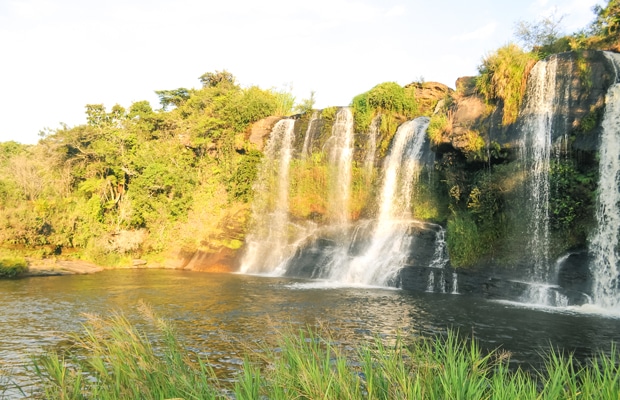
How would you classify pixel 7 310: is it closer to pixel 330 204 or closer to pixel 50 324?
pixel 50 324

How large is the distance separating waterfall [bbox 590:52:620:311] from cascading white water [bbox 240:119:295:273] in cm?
1485

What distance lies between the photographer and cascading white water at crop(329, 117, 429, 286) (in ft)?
67.1

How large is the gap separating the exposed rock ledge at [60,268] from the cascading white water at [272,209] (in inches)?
319

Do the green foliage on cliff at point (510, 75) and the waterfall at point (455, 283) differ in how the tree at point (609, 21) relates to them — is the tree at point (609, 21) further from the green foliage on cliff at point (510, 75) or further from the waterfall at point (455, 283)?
the waterfall at point (455, 283)

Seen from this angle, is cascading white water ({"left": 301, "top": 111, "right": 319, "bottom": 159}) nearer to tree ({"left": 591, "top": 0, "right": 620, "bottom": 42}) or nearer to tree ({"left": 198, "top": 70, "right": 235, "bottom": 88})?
tree ({"left": 591, "top": 0, "right": 620, "bottom": 42})

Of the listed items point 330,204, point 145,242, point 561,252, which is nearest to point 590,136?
point 561,252

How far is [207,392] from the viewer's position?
4.59 m

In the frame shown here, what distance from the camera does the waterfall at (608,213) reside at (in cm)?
1439

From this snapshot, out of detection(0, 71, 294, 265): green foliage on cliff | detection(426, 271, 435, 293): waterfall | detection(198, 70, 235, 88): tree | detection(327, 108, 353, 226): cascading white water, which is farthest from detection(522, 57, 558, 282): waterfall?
detection(198, 70, 235, 88): tree

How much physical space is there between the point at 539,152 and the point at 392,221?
7834mm

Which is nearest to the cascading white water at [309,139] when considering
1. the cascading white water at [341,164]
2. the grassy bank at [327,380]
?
the cascading white water at [341,164]

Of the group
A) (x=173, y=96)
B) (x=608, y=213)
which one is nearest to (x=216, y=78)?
(x=173, y=96)

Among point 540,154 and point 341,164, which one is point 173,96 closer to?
point 341,164

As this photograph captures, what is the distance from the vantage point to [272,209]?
2883 cm
